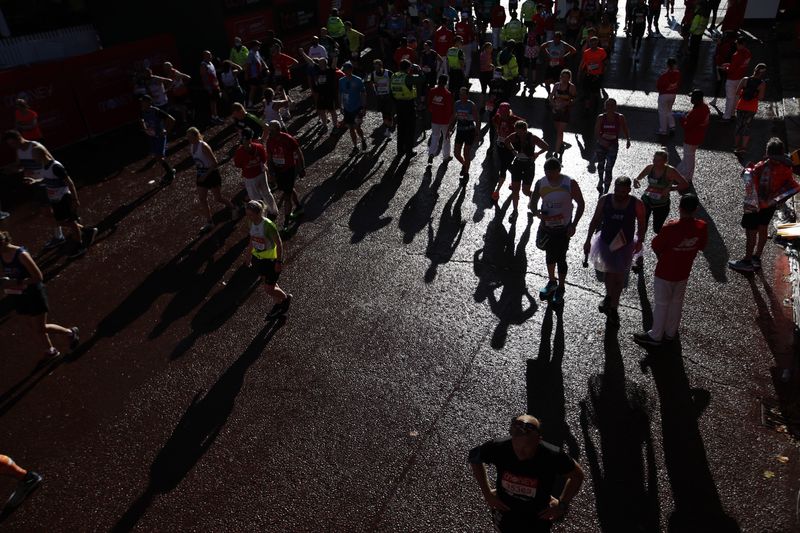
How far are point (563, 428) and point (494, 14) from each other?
678 inches

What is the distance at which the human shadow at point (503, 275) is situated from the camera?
7.84 m

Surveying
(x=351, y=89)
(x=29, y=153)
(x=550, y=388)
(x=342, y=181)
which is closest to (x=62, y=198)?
(x=29, y=153)

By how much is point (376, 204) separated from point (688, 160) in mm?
6110

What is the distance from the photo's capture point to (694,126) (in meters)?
10.2

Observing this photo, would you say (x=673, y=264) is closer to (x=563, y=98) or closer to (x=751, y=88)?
(x=563, y=98)

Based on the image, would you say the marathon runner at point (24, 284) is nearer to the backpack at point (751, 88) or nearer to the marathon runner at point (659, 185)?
the marathon runner at point (659, 185)

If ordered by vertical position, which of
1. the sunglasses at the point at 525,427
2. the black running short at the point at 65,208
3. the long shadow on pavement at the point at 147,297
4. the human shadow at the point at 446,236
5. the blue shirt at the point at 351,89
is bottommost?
the long shadow on pavement at the point at 147,297

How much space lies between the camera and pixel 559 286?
8.02 metres

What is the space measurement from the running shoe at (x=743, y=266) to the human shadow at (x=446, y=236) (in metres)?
4.23

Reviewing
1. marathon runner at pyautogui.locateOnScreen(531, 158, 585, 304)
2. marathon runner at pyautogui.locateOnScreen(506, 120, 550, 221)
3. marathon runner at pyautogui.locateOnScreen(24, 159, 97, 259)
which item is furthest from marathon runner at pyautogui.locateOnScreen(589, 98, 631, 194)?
marathon runner at pyautogui.locateOnScreen(24, 159, 97, 259)

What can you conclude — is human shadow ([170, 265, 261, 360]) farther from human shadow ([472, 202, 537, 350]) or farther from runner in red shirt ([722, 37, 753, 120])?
runner in red shirt ([722, 37, 753, 120])

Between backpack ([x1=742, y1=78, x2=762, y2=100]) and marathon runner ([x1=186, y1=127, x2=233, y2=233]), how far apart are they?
35.0ft

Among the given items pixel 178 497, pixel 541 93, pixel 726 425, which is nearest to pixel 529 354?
pixel 726 425

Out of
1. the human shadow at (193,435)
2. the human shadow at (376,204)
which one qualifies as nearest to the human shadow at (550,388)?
the human shadow at (193,435)
